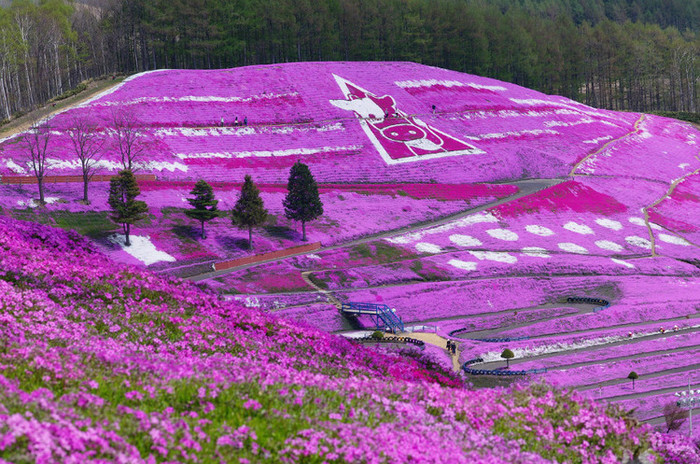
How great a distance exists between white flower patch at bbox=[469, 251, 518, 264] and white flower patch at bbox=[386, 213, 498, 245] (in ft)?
18.6

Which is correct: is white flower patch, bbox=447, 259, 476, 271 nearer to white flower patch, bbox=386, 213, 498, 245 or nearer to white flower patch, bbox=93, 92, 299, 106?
white flower patch, bbox=386, 213, 498, 245

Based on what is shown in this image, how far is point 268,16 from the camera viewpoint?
406ft

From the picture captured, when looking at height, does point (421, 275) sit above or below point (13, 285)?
below

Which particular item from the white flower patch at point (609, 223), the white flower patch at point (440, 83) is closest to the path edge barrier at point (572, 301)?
the white flower patch at point (609, 223)

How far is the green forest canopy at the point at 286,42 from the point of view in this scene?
116062mm

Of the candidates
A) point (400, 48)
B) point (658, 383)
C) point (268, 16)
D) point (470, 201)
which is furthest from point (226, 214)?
point (400, 48)

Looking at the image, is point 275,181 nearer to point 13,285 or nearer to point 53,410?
point 13,285

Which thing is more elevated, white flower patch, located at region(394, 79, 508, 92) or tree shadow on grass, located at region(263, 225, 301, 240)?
white flower patch, located at region(394, 79, 508, 92)

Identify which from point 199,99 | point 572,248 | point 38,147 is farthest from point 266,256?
point 199,99

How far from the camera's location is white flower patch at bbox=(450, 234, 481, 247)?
68.8 metres

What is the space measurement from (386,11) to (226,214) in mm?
78355

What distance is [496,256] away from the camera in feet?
216

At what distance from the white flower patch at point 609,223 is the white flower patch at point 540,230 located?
7670 millimetres

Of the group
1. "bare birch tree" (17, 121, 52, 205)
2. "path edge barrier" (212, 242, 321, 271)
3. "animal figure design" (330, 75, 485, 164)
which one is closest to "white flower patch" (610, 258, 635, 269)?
"path edge barrier" (212, 242, 321, 271)
